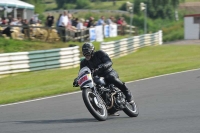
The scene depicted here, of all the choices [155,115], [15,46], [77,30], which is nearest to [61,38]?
[77,30]

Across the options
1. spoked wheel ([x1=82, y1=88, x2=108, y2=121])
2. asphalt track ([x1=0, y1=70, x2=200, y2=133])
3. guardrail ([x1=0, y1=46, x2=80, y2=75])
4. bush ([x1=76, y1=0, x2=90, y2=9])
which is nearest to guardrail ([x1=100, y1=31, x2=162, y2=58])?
guardrail ([x1=0, y1=46, x2=80, y2=75])

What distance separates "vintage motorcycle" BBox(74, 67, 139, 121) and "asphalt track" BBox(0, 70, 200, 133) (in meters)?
0.16

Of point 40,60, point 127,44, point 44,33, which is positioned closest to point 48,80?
point 40,60

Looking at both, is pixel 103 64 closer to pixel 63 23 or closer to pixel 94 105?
pixel 94 105

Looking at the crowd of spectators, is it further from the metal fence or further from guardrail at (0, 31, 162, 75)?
guardrail at (0, 31, 162, 75)

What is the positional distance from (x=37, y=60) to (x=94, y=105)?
42.5 ft

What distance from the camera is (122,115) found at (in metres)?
10.5

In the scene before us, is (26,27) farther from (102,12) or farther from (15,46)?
(102,12)

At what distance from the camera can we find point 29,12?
36.7m

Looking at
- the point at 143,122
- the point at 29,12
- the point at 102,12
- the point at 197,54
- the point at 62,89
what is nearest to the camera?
the point at 143,122

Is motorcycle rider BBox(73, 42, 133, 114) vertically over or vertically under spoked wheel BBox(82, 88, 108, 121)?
over

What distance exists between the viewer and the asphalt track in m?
8.76

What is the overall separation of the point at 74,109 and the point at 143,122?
252 cm

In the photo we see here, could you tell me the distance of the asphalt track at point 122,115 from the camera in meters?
8.76
